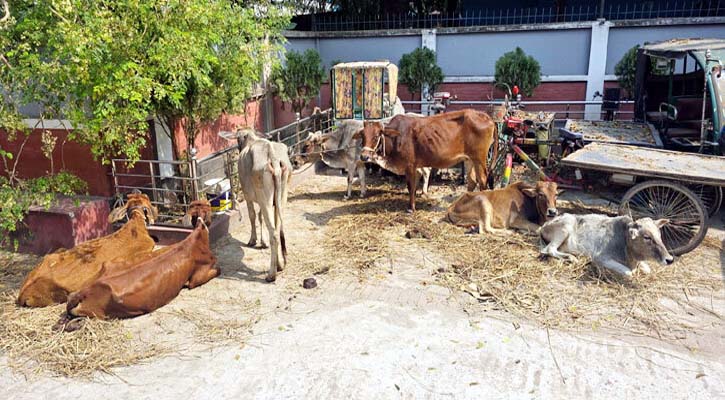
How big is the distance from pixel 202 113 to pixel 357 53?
1011 cm

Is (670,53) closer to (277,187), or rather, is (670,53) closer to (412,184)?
(412,184)

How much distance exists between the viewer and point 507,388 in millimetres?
4484

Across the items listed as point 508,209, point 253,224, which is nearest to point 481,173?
point 508,209

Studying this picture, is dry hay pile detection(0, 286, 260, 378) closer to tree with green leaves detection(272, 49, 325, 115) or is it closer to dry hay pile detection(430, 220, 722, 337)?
dry hay pile detection(430, 220, 722, 337)

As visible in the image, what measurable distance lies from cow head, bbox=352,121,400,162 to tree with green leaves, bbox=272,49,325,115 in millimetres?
5850

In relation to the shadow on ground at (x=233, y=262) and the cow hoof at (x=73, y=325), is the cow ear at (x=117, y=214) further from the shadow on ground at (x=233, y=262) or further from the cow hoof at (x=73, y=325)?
the cow hoof at (x=73, y=325)

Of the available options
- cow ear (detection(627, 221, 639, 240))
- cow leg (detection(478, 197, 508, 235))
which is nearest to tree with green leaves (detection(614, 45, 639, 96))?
cow leg (detection(478, 197, 508, 235))

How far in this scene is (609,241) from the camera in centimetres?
643

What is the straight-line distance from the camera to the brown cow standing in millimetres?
8852

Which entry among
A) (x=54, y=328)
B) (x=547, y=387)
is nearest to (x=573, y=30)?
(x=547, y=387)

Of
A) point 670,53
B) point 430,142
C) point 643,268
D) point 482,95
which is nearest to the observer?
point 643,268

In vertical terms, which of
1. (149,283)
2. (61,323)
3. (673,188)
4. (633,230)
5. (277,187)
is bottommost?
(61,323)

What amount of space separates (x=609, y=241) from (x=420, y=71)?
10122mm

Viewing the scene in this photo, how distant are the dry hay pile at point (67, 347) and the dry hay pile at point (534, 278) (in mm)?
2425
